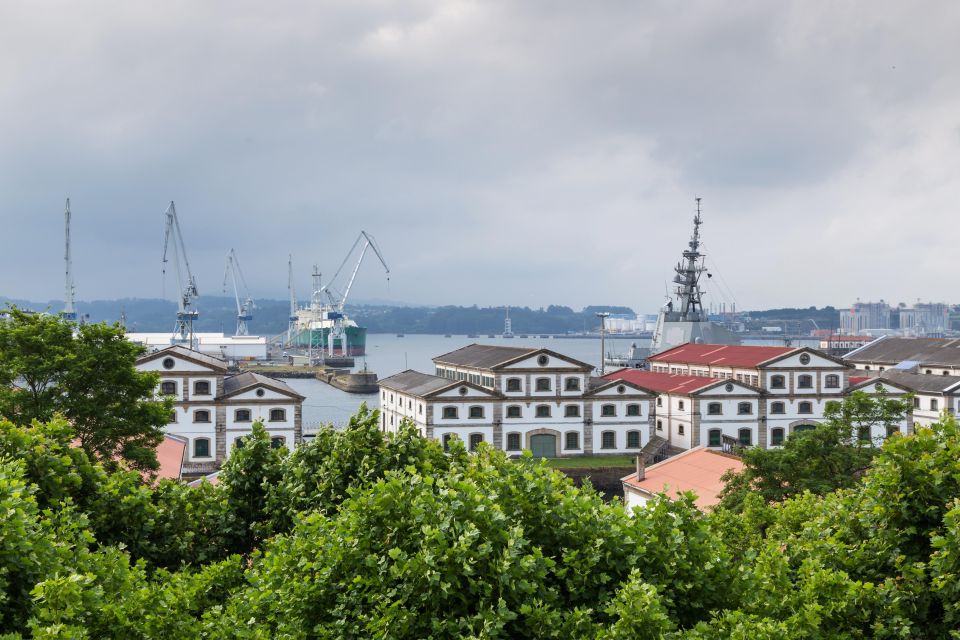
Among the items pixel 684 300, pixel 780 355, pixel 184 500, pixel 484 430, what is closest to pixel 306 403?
pixel 684 300

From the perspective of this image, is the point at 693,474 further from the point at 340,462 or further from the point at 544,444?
the point at 340,462

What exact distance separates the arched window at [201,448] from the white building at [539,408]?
492 inches

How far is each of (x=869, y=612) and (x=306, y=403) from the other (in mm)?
105615

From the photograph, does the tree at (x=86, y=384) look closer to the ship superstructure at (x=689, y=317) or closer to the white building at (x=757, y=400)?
the white building at (x=757, y=400)

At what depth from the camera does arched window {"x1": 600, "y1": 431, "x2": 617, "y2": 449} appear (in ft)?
180

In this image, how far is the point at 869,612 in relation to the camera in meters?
10.3

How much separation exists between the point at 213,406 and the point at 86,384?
75.4 feet

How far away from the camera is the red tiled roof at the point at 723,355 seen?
59.1m

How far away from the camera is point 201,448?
50031mm

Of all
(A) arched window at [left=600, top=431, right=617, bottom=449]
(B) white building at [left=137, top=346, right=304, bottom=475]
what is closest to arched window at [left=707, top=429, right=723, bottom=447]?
(A) arched window at [left=600, top=431, right=617, bottom=449]

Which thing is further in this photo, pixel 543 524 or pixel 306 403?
pixel 306 403

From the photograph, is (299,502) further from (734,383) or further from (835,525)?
(734,383)

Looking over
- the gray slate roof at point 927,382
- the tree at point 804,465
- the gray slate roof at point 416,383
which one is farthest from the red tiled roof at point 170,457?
the gray slate roof at point 927,382

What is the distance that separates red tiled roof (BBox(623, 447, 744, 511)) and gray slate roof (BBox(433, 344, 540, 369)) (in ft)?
56.0
